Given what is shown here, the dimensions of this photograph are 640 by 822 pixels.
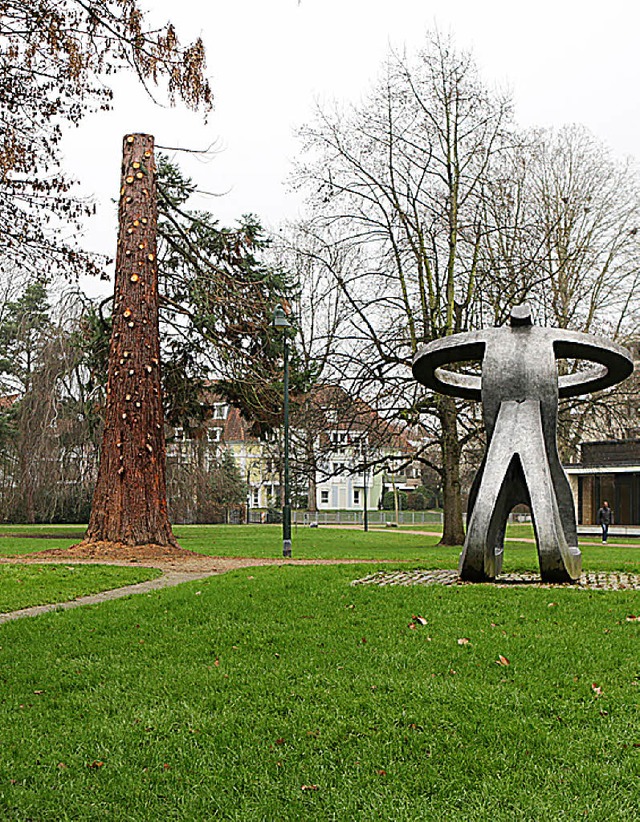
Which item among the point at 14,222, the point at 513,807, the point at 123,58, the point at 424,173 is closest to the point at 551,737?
the point at 513,807

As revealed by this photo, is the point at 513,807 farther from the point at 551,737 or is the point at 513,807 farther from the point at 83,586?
the point at 83,586

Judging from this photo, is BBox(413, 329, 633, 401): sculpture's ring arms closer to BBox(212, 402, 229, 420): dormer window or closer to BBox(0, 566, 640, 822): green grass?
BBox(0, 566, 640, 822): green grass

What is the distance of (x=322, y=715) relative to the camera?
6.14m

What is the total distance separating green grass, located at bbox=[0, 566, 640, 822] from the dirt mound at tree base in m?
9.95

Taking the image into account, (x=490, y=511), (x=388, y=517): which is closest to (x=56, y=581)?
(x=490, y=511)

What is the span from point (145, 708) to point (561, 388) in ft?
38.2

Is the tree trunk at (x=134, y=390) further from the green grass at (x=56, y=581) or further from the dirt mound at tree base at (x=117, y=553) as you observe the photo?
the green grass at (x=56, y=581)

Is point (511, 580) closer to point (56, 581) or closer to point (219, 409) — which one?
point (56, 581)

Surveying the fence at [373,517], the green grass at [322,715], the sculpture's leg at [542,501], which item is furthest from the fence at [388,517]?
the green grass at [322,715]

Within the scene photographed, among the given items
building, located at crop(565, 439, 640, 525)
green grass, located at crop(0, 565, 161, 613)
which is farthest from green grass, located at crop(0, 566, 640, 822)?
building, located at crop(565, 439, 640, 525)

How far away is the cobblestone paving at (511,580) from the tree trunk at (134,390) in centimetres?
793

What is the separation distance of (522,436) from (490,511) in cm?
131

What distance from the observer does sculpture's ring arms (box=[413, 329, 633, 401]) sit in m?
14.0

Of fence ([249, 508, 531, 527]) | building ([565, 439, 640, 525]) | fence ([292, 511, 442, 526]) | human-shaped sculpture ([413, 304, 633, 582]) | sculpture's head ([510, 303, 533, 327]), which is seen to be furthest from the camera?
fence ([292, 511, 442, 526])
